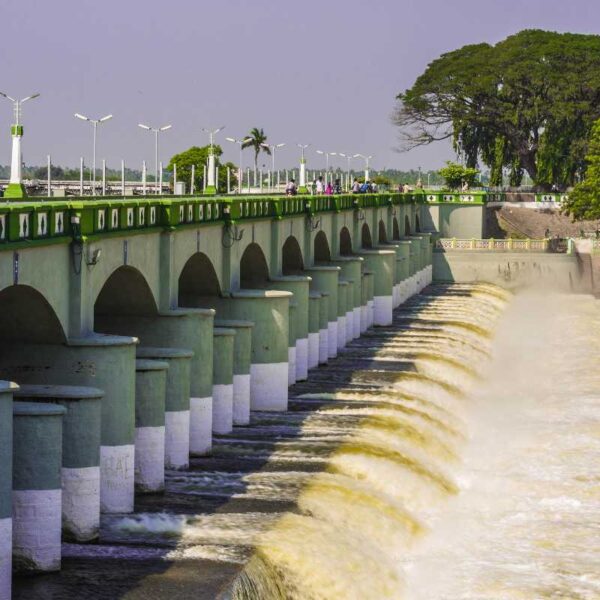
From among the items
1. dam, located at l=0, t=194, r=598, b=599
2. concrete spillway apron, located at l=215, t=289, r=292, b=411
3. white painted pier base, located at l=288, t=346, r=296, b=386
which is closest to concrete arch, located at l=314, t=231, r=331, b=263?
dam, located at l=0, t=194, r=598, b=599

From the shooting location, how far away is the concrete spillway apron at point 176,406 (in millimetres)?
42594

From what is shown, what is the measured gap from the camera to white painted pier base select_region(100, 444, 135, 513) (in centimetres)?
3759

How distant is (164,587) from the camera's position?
1224 inches

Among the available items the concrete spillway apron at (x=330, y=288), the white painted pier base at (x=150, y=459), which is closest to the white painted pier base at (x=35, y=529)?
the white painted pier base at (x=150, y=459)

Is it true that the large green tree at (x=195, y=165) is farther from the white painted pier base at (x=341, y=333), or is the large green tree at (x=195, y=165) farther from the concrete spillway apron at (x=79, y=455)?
the concrete spillway apron at (x=79, y=455)

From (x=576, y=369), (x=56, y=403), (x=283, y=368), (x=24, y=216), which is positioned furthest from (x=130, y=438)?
(x=576, y=369)

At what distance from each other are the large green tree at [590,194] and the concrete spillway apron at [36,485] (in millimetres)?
94858

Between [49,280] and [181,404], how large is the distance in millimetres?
8012

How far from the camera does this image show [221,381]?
1922 inches

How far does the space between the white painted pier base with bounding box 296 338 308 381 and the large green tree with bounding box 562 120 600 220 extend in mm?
65630

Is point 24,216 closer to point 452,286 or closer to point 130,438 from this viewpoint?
point 130,438

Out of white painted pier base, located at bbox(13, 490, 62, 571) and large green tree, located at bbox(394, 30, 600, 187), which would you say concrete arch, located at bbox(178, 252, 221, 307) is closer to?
white painted pier base, located at bbox(13, 490, 62, 571)

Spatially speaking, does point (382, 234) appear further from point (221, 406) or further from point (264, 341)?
point (221, 406)

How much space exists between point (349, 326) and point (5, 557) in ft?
154
